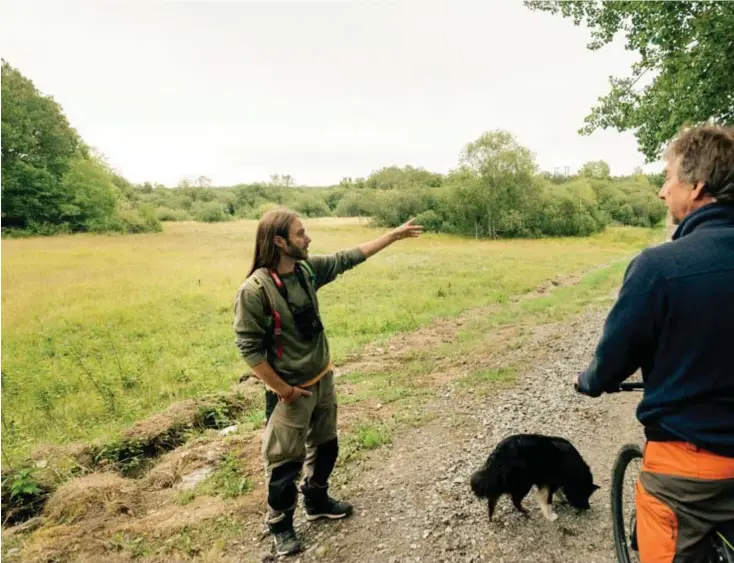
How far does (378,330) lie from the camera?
42.3ft

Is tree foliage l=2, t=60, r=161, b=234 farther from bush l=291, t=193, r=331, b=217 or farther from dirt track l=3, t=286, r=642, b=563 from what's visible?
dirt track l=3, t=286, r=642, b=563

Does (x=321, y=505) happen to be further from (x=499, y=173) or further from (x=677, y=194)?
A: (x=499, y=173)

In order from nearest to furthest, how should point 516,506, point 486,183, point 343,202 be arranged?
point 516,506
point 486,183
point 343,202

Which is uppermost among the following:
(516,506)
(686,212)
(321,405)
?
(686,212)

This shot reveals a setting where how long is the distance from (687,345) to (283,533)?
3234 mm

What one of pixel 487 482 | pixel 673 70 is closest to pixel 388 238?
pixel 487 482

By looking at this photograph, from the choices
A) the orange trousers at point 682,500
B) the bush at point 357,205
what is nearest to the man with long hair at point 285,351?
the orange trousers at point 682,500

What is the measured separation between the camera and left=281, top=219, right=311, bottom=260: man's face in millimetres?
3340

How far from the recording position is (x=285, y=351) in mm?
3342

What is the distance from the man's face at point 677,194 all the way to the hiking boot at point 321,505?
3372 millimetres

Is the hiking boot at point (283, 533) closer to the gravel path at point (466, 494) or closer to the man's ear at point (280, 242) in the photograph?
the gravel path at point (466, 494)

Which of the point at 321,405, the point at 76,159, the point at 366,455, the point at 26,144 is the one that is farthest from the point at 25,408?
the point at 76,159

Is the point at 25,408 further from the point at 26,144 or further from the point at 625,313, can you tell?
the point at 26,144

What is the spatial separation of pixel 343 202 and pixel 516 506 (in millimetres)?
72593
